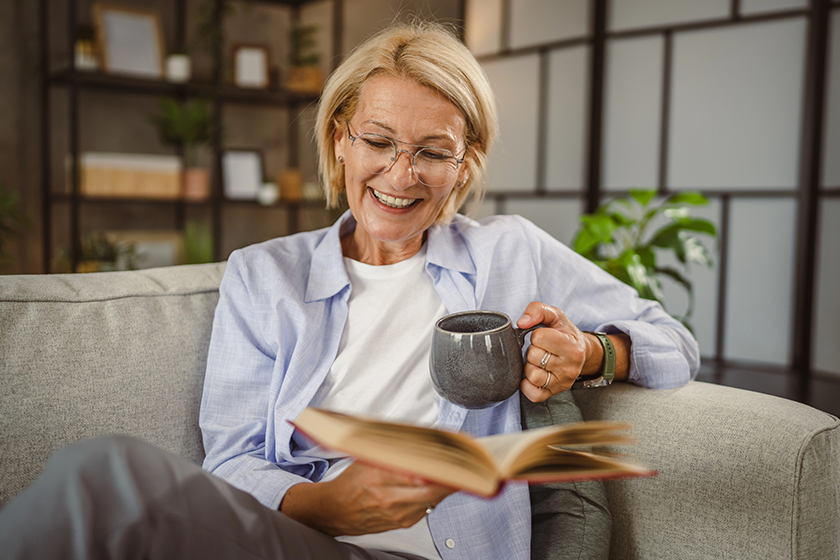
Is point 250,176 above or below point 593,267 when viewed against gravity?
above

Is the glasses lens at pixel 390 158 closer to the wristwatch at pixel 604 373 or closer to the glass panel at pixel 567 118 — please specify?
the wristwatch at pixel 604 373

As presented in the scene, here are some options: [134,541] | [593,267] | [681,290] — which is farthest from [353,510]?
[681,290]

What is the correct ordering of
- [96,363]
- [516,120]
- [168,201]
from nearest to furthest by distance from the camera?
[96,363] → [168,201] → [516,120]

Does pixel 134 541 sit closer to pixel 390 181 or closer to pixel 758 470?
pixel 390 181

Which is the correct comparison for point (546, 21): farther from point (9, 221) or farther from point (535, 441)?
point (535, 441)

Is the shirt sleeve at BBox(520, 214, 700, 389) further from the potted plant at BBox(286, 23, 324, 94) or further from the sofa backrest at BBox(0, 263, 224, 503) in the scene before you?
the potted plant at BBox(286, 23, 324, 94)

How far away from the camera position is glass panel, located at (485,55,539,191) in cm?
359

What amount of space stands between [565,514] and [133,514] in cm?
64

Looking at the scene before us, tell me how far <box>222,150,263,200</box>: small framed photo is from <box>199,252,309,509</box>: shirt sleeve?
278 cm

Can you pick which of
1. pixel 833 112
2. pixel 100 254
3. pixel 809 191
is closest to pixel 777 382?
Answer: pixel 809 191

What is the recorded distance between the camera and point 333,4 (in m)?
4.13

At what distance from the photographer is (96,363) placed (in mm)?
1006

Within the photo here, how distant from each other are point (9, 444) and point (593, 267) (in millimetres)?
988

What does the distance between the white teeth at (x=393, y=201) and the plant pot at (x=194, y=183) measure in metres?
2.65
